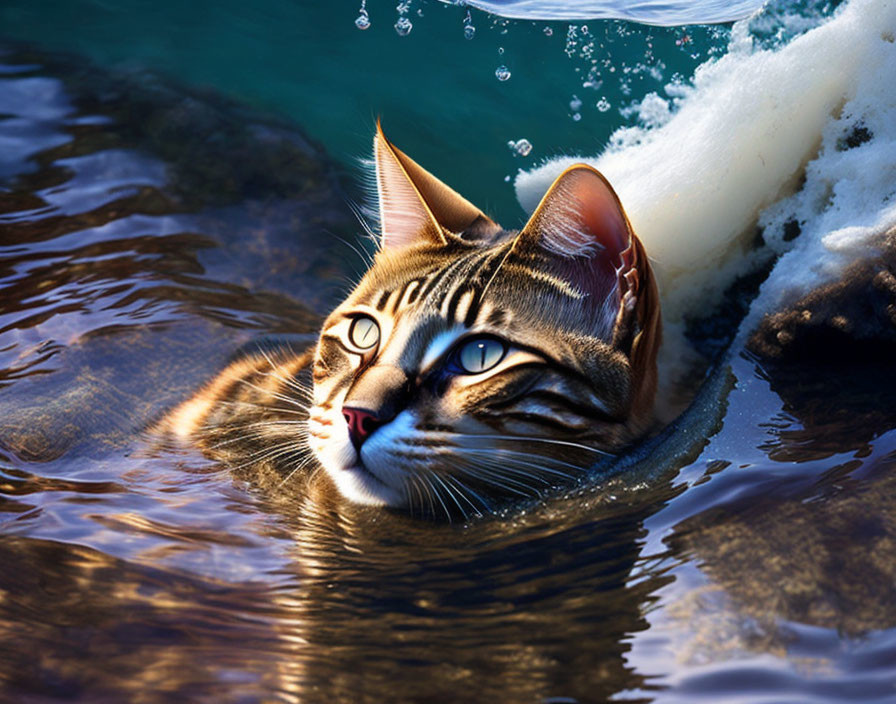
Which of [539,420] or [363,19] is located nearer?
[539,420]

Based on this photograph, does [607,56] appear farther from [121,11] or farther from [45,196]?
[45,196]

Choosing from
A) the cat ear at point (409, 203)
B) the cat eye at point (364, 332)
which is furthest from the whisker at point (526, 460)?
the cat ear at point (409, 203)

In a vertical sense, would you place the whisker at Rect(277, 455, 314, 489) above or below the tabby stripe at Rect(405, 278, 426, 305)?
below

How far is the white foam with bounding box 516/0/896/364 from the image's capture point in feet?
6.48

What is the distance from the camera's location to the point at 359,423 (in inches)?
60.4

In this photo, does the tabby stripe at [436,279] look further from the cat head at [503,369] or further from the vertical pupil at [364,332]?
the vertical pupil at [364,332]

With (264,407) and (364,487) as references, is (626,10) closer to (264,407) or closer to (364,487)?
(264,407)

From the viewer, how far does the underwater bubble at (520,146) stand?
4032 millimetres

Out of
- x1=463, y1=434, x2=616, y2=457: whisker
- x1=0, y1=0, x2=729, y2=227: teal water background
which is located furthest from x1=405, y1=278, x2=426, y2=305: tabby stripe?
x1=0, y1=0, x2=729, y2=227: teal water background

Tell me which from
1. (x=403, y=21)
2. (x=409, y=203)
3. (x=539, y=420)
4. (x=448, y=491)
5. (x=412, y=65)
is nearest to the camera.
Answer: (x=448, y=491)

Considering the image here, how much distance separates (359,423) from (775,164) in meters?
1.17

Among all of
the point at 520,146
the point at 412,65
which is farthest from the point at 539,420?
the point at 412,65

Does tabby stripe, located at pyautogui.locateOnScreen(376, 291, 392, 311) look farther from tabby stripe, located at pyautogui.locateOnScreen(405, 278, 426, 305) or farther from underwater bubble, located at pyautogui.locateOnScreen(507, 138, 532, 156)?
underwater bubble, located at pyautogui.locateOnScreen(507, 138, 532, 156)

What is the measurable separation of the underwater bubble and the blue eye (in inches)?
97.2
